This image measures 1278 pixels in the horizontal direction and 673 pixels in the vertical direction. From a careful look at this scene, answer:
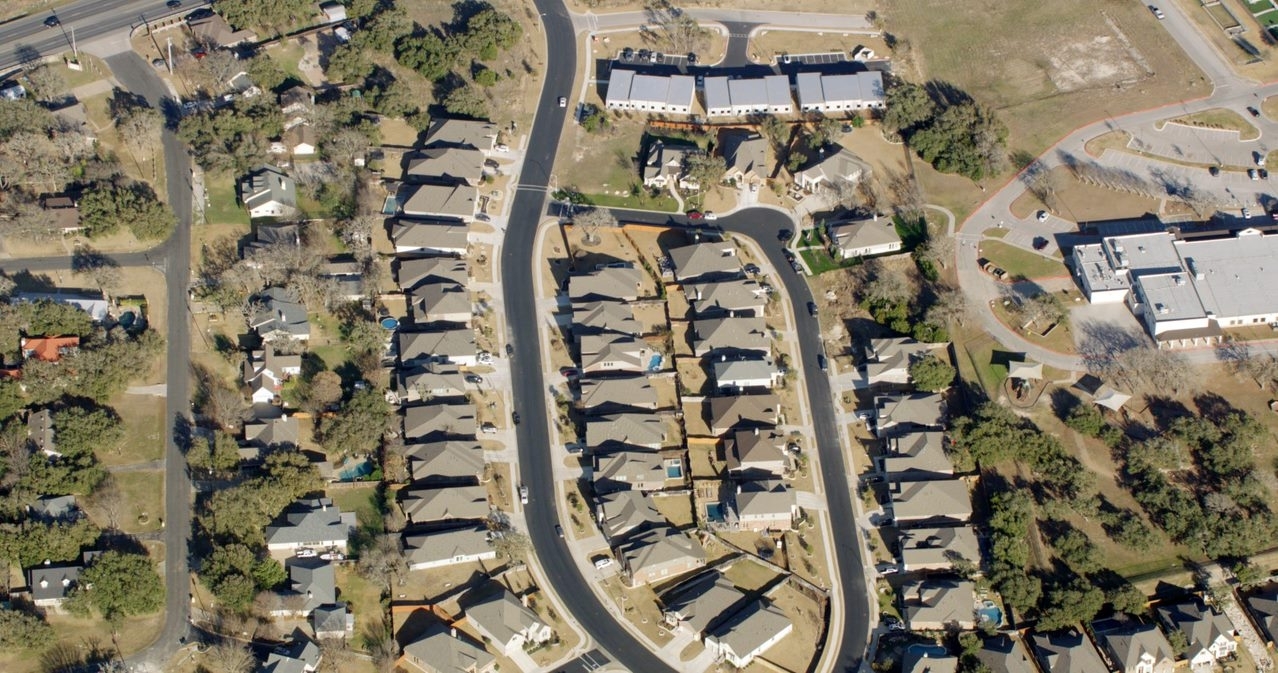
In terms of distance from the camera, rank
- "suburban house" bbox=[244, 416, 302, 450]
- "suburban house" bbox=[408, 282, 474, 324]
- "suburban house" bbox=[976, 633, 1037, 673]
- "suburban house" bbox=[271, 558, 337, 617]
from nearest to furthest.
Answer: "suburban house" bbox=[976, 633, 1037, 673], "suburban house" bbox=[271, 558, 337, 617], "suburban house" bbox=[244, 416, 302, 450], "suburban house" bbox=[408, 282, 474, 324]

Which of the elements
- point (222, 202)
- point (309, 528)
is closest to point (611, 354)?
point (309, 528)

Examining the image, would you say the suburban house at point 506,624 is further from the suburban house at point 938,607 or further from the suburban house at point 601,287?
the suburban house at point 601,287

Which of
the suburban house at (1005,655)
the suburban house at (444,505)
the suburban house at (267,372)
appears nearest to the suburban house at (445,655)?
the suburban house at (444,505)

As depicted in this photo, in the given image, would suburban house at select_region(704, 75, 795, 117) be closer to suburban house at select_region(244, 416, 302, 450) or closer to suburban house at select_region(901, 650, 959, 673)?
suburban house at select_region(244, 416, 302, 450)

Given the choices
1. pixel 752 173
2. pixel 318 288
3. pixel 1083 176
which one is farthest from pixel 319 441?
Answer: pixel 1083 176


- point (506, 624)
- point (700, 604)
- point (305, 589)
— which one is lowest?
point (700, 604)

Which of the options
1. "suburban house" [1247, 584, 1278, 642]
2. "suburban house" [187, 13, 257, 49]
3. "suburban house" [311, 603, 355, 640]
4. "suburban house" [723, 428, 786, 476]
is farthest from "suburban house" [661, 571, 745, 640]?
"suburban house" [187, 13, 257, 49]

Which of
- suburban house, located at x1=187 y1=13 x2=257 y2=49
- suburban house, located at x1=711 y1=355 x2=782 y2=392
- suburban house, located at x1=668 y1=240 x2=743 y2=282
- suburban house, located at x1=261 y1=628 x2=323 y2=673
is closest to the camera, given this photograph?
suburban house, located at x1=261 y1=628 x2=323 y2=673

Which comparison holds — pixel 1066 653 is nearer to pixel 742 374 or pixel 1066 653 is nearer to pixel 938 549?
pixel 938 549
